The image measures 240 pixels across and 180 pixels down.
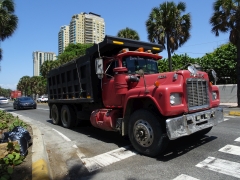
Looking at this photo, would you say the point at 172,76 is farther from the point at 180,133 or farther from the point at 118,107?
the point at 118,107

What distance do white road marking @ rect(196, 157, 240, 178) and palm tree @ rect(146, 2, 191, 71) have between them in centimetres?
1593

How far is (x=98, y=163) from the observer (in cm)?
502

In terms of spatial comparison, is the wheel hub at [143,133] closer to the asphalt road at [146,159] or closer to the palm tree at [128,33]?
the asphalt road at [146,159]

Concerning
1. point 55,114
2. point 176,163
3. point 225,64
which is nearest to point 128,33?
point 225,64

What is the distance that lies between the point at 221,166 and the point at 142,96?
206 centimetres

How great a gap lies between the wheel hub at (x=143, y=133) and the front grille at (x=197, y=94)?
1.00 m

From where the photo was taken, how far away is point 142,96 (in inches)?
210

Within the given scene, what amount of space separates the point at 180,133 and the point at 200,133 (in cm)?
231

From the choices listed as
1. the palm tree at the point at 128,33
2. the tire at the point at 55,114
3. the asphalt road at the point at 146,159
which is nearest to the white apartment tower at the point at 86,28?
the palm tree at the point at 128,33

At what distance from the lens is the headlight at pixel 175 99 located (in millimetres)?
4941

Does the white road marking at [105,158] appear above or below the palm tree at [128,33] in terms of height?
below

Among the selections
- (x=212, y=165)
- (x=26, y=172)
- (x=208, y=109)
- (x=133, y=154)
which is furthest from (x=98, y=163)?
(x=208, y=109)

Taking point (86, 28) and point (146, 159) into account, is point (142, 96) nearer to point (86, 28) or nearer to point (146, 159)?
point (146, 159)

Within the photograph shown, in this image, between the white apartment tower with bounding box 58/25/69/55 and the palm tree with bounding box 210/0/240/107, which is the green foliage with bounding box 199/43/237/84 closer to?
the palm tree with bounding box 210/0/240/107
